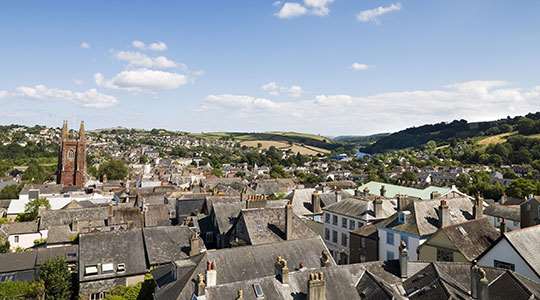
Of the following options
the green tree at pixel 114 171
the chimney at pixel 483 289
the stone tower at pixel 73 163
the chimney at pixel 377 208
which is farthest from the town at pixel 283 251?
the green tree at pixel 114 171

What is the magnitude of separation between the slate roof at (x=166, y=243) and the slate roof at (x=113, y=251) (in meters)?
0.76

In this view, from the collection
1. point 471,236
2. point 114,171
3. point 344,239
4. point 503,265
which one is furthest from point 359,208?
point 114,171

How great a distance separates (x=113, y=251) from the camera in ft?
112

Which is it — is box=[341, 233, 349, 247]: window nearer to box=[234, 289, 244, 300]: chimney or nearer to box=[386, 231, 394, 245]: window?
box=[386, 231, 394, 245]: window

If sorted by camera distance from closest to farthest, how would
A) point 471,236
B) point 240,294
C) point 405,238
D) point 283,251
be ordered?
Result: point 240,294 → point 283,251 → point 471,236 → point 405,238

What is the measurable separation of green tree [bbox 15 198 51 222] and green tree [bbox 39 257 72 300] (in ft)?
125

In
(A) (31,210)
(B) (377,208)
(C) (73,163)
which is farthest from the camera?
(C) (73,163)

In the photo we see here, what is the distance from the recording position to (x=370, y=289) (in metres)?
22.1

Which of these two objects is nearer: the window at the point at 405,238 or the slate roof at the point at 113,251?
the slate roof at the point at 113,251

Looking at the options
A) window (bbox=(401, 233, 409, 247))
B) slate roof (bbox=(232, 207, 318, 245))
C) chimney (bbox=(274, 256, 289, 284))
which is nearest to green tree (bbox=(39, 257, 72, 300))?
slate roof (bbox=(232, 207, 318, 245))

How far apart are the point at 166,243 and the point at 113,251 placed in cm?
425

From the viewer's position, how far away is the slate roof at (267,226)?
3438cm

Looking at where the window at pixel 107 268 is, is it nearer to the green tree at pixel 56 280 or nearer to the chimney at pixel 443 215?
the green tree at pixel 56 280

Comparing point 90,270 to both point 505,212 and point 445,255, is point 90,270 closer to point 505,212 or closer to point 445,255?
point 445,255
